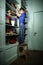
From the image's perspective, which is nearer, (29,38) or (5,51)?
(5,51)

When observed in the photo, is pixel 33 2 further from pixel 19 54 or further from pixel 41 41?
pixel 19 54

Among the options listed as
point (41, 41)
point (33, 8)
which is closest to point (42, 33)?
point (41, 41)

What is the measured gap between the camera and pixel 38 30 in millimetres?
6621

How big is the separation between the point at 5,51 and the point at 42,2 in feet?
13.2

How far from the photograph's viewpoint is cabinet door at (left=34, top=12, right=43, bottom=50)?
6.56 meters

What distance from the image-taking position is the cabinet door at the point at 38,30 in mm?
6559

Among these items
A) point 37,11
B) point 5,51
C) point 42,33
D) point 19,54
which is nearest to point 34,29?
point 42,33

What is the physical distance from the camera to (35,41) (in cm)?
666

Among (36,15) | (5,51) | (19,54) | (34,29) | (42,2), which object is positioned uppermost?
(42,2)

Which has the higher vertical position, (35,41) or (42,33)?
(42,33)

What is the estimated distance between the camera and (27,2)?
21.9 ft

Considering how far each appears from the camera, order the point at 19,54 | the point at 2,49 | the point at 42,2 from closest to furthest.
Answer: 1. the point at 2,49
2. the point at 19,54
3. the point at 42,2

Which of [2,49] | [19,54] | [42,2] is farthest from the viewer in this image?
[42,2]

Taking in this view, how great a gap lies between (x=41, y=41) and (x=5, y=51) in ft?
11.5
